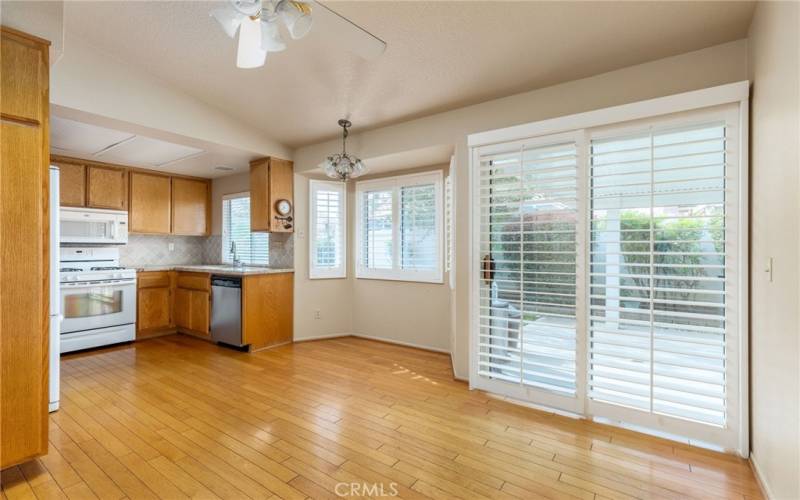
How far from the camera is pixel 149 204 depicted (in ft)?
16.7

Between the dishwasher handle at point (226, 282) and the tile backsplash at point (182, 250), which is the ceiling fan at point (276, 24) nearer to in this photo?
the dishwasher handle at point (226, 282)

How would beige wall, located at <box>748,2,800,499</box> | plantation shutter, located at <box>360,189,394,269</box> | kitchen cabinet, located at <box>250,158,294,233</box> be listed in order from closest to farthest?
beige wall, located at <box>748,2,800,499</box>
kitchen cabinet, located at <box>250,158,294,233</box>
plantation shutter, located at <box>360,189,394,269</box>

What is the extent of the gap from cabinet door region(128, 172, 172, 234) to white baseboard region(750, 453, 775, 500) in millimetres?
6382

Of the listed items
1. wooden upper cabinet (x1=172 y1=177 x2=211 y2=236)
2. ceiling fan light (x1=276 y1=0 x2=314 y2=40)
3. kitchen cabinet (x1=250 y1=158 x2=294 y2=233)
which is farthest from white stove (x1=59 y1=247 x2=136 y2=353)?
ceiling fan light (x1=276 y1=0 x2=314 y2=40)

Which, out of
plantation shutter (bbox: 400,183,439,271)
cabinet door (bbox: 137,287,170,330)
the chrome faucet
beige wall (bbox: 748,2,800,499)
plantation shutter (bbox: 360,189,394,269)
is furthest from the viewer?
the chrome faucet

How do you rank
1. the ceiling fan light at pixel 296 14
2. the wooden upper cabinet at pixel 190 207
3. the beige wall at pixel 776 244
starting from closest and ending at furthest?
the beige wall at pixel 776 244 < the ceiling fan light at pixel 296 14 < the wooden upper cabinet at pixel 190 207

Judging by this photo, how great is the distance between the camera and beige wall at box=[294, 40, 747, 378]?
230 cm

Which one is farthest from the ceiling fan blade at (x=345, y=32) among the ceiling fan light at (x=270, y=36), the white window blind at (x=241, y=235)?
the white window blind at (x=241, y=235)

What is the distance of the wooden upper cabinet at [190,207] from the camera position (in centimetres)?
539

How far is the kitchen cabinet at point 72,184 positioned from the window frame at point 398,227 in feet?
11.0

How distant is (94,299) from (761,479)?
595cm

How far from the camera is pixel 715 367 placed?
7.16 feet

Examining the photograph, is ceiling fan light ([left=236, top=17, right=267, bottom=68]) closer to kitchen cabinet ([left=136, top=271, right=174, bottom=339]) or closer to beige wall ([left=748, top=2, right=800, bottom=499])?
beige wall ([left=748, top=2, right=800, bottom=499])

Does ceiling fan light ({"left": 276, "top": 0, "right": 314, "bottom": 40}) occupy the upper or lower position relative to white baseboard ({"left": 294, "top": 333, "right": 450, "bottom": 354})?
upper
